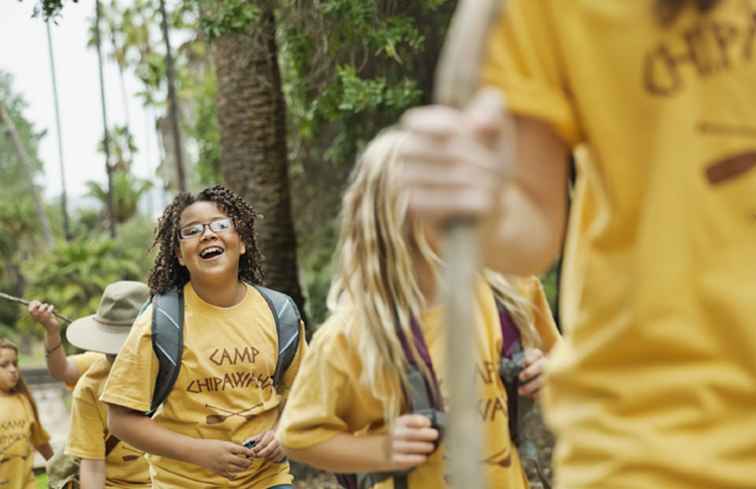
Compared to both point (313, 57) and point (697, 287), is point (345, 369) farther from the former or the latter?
point (313, 57)

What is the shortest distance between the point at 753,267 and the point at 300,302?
954 centimetres

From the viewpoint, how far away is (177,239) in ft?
18.6

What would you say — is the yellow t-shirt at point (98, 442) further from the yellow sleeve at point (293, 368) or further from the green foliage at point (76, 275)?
the green foliage at point (76, 275)

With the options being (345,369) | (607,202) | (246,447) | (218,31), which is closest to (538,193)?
(607,202)

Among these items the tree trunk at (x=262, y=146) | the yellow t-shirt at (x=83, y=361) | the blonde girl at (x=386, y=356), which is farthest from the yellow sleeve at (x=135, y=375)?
the tree trunk at (x=262, y=146)

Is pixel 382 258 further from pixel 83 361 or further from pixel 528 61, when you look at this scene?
pixel 83 361

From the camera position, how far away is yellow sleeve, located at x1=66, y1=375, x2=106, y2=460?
20.5 ft

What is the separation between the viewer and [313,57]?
11055mm

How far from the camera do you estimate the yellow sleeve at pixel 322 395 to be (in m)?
3.17

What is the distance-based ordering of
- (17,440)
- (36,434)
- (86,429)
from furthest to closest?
Result: (36,434), (17,440), (86,429)

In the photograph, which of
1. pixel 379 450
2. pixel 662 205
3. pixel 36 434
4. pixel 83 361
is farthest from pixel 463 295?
pixel 36 434

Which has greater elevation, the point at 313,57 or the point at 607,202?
the point at 313,57

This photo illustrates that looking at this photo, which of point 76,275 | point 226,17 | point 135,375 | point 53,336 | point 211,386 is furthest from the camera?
point 76,275

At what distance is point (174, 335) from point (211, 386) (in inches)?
10.1
